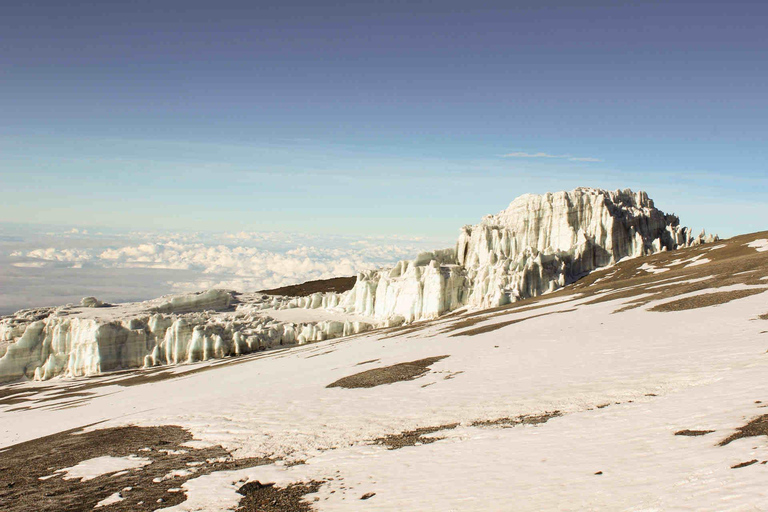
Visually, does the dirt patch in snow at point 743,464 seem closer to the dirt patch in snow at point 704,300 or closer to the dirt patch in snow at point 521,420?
the dirt patch in snow at point 521,420

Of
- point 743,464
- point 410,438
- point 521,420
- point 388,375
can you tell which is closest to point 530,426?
point 521,420

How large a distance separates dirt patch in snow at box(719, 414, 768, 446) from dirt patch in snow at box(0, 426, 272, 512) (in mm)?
13161

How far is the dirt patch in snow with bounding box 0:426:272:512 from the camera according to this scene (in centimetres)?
1405

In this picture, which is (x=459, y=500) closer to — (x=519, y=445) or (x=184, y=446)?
(x=519, y=445)

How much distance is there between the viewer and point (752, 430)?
1245cm

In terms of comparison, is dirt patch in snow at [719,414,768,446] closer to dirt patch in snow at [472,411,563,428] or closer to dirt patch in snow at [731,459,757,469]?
dirt patch in snow at [731,459,757,469]

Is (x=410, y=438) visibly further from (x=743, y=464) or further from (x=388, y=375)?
(x=388, y=375)

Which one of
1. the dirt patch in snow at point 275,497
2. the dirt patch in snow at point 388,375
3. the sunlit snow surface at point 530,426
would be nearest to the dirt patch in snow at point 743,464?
the sunlit snow surface at point 530,426

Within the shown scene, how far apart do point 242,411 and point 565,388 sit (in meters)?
15.7

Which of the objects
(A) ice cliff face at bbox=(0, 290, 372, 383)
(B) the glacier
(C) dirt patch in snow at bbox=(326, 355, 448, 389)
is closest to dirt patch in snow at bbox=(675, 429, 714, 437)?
(C) dirt patch in snow at bbox=(326, 355, 448, 389)

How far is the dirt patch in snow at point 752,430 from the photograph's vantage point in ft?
39.9

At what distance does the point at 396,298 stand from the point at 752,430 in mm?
90837

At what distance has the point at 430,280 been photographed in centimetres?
9425

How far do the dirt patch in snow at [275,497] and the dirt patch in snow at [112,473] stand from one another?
6.10ft
